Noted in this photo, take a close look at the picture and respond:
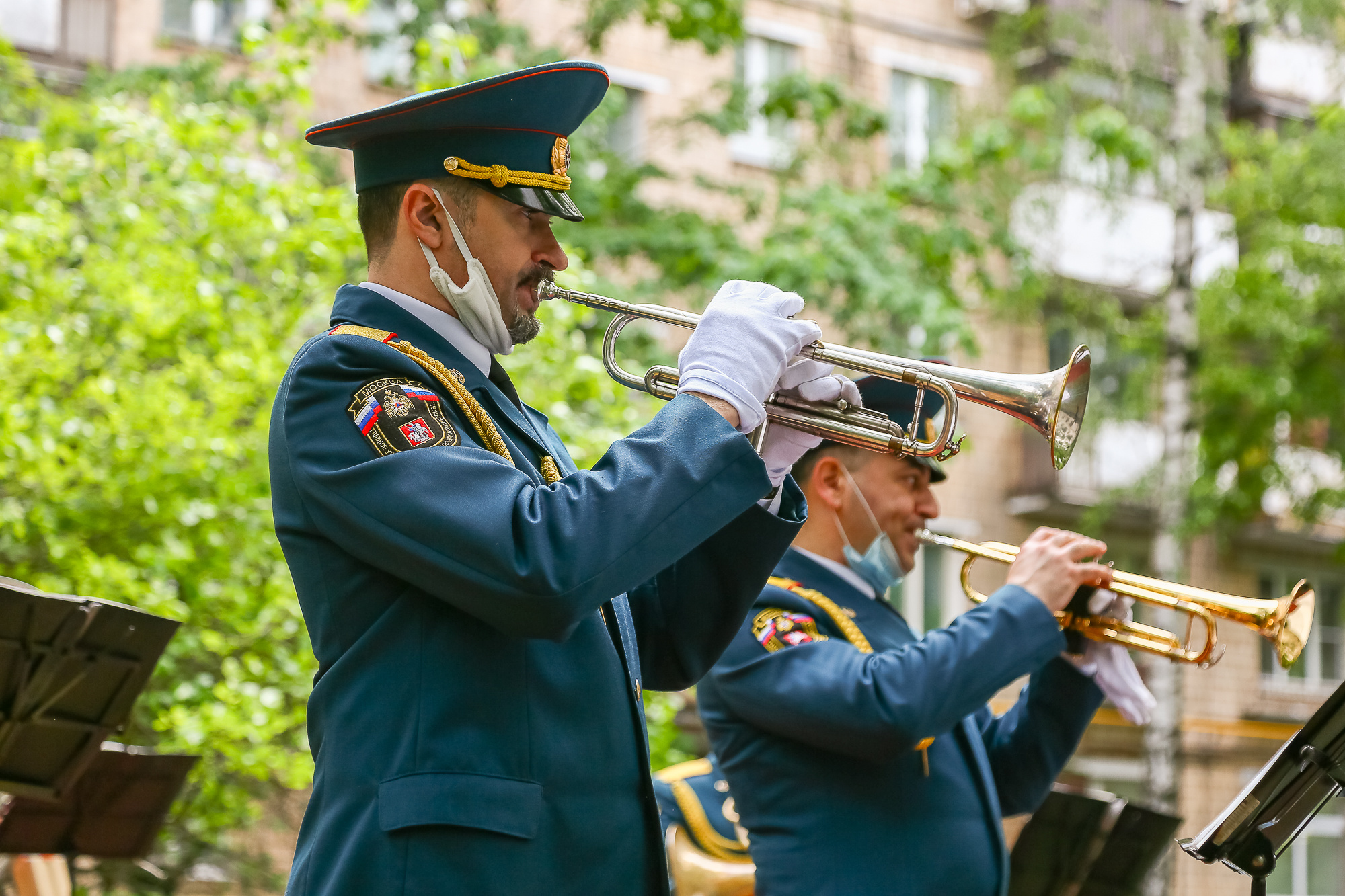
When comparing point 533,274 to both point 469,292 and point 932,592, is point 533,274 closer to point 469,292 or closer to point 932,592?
point 469,292

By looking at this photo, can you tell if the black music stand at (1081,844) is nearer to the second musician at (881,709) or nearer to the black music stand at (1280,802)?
the second musician at (881,709)

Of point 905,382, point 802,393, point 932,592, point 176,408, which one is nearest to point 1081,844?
point 905,382

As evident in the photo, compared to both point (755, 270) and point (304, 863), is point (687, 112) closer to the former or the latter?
point (755, 270)

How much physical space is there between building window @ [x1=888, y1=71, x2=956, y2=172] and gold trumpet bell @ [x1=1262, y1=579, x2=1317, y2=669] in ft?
29.3

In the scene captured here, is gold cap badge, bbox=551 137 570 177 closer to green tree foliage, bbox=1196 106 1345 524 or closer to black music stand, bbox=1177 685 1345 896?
black music stand, bbox=1177 685 1345 896

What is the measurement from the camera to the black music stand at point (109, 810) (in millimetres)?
4008

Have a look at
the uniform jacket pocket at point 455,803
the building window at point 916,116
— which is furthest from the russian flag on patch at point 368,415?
the building window at point 916,116

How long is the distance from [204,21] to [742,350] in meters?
12.3

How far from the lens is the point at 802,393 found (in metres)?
2.55

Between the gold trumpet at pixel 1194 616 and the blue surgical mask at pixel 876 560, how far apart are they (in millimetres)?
138

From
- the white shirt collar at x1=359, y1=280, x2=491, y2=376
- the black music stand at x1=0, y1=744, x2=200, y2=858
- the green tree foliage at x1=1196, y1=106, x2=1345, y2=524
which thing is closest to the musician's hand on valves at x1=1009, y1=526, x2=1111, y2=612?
the white shirt collar at x1=359, y1=280, x2=491, y2=376

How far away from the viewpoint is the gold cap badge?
2252mm

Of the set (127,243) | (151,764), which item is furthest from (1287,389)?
(151,764)

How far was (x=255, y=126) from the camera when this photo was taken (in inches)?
307
